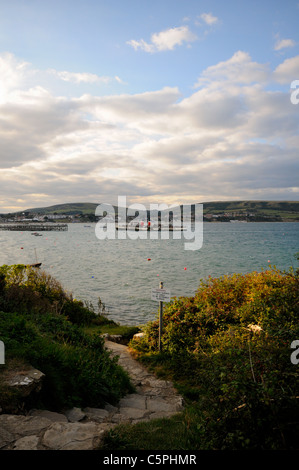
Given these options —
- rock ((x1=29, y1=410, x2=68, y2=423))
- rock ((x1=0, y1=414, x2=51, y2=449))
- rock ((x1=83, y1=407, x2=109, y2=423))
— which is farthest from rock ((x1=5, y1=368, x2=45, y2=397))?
rock ((x1=83, y1=407, x2=109, y2=423))

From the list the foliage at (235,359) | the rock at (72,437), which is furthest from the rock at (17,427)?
the foliage at (235,359)

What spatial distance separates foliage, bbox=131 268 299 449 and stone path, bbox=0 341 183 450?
67 cm

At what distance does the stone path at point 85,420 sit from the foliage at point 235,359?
671 mm

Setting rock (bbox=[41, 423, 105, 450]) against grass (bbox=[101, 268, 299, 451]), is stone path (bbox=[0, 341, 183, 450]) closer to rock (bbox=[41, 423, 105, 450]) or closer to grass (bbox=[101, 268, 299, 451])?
rock (bbox=[41, 423, 105, 450])

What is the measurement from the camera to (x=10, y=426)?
3.80m

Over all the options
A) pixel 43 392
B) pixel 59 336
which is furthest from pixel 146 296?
pixel 43 392

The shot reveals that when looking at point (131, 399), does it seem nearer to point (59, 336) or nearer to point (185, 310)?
point (59, 336)

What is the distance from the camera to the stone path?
3455 mm

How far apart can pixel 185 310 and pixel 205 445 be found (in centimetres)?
674

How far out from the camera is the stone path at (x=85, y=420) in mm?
3455

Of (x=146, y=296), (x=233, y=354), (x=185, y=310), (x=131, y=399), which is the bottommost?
(x=146, y=296)

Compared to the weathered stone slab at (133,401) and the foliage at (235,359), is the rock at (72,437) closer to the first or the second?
the foliage at (235,359)

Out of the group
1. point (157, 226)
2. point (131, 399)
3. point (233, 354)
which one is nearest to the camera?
point (233, 354)

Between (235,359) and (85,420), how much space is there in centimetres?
253
